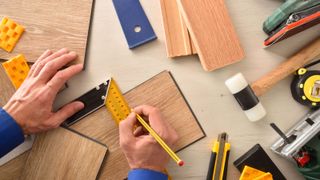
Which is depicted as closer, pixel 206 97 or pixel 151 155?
pixel 151 155

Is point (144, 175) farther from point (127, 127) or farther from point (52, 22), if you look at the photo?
point (52, 22)

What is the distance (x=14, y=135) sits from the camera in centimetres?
90

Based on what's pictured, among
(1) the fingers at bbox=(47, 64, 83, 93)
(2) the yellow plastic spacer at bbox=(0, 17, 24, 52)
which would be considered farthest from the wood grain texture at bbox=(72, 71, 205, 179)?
(2) the yellow plastic spacer at bbox=(0, 17, 24, 52)

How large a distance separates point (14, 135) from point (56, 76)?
0.19 m

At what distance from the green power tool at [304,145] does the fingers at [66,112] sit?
0.54 meters

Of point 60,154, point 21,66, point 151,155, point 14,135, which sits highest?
point 21,66

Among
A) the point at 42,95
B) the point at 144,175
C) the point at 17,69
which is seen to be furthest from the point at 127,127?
the point at 17,69

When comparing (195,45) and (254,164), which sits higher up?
(195,45)

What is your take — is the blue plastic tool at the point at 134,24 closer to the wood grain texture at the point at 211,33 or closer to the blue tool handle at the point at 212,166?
the wood grain texture at the point at 211,33

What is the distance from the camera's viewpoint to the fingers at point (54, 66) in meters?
0.92

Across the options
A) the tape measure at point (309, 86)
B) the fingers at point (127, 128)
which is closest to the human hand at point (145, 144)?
the fingers at point (127, 128)

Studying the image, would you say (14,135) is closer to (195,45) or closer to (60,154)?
(60,154)

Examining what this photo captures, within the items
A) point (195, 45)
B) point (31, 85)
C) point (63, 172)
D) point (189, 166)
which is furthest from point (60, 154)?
point (195, 45)

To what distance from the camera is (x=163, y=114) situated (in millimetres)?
971
